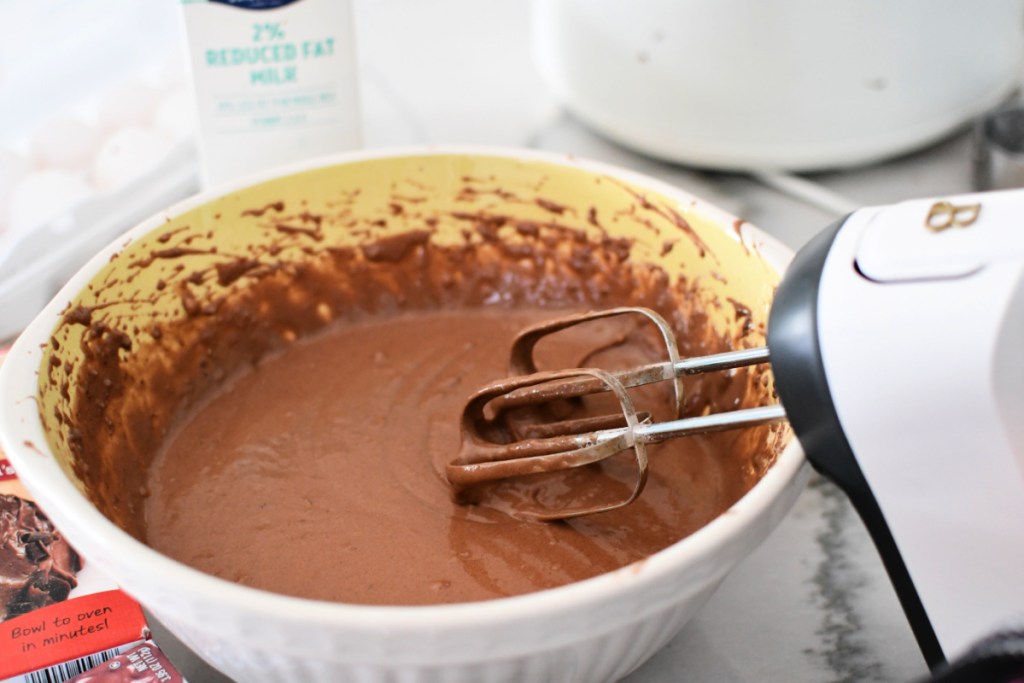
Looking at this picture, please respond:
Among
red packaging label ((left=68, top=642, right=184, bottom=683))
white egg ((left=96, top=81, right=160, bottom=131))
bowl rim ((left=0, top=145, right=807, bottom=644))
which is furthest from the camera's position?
white egg ((left=96, top=81, right=160, bottom=131))

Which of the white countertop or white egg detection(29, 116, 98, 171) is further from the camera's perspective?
white egg detection(29, 116, 98, 171)

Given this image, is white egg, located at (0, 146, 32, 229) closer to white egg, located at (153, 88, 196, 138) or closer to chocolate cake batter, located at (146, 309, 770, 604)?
white egg, located at (153, 88, 196, 138)

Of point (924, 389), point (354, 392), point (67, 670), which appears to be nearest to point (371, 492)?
point (354, 392)

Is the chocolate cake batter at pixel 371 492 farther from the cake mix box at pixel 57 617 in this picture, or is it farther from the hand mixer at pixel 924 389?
the hand mixer at pixel 924 389

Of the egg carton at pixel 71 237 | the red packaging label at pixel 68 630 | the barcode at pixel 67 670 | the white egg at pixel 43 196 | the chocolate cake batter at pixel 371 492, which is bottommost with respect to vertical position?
the barcode at pixel 67 670

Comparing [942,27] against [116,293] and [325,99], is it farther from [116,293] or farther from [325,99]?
[116,293]

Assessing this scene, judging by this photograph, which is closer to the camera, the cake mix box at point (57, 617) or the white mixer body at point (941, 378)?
the white mixer body at point (941, 378)

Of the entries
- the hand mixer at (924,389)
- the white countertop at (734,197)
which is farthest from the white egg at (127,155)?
the hand mixer at (924,389)

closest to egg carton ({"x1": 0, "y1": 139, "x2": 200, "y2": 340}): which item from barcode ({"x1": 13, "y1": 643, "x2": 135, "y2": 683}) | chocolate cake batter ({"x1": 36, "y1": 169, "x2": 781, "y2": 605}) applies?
chocolate cake batter ({"x1": 36, "y1": 169, "x2": 781, "y2": 605})
